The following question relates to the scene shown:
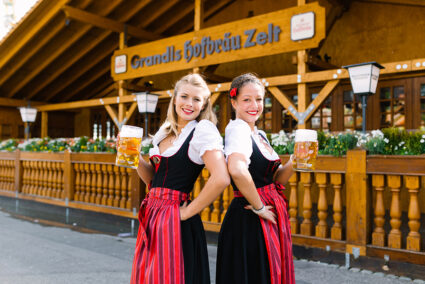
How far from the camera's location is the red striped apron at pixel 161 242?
1.70m

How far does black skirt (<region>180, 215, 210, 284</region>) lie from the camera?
69.4 inches

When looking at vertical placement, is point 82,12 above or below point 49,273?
above

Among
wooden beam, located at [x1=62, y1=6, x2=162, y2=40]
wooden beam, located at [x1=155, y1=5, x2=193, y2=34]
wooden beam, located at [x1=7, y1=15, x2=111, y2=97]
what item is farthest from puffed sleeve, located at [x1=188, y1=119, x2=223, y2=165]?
wooden beam, located at [x1=155, y1=5, x2=193, y2=34]

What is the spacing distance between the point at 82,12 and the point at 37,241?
699cm

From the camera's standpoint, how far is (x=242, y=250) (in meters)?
1.92

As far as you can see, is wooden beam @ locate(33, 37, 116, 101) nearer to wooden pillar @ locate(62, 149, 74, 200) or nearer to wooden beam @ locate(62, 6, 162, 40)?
wooden beam @ locate(62, 6, 162, 40)

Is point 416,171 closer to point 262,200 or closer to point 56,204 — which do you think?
point 262,200

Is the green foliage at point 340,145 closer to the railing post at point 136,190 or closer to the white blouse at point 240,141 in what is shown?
the white blouse at point 240,141

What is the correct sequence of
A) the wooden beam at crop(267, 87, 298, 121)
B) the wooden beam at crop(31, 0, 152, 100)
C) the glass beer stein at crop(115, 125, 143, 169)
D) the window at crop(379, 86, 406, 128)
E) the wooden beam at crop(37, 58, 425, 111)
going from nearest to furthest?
1. the glass beer stein at crop(115, 125, 143, 169)
2. the wooden beam at crop(37, 58, 425, 111)
3. the wooden beam at crop(267, 87, 298, 121)
4. the window at crop(379, 86, 406, 128)
5. the wooden beam at crop(31, 0, 152, 100)

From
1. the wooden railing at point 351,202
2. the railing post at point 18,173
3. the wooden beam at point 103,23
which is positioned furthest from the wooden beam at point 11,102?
the wooden railing at point 351,202

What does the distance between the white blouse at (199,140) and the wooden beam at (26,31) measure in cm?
913

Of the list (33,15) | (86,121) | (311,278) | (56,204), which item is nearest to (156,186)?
(311,278)

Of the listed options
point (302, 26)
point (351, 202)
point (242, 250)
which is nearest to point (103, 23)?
point (302, 26)

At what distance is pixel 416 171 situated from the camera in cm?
319
